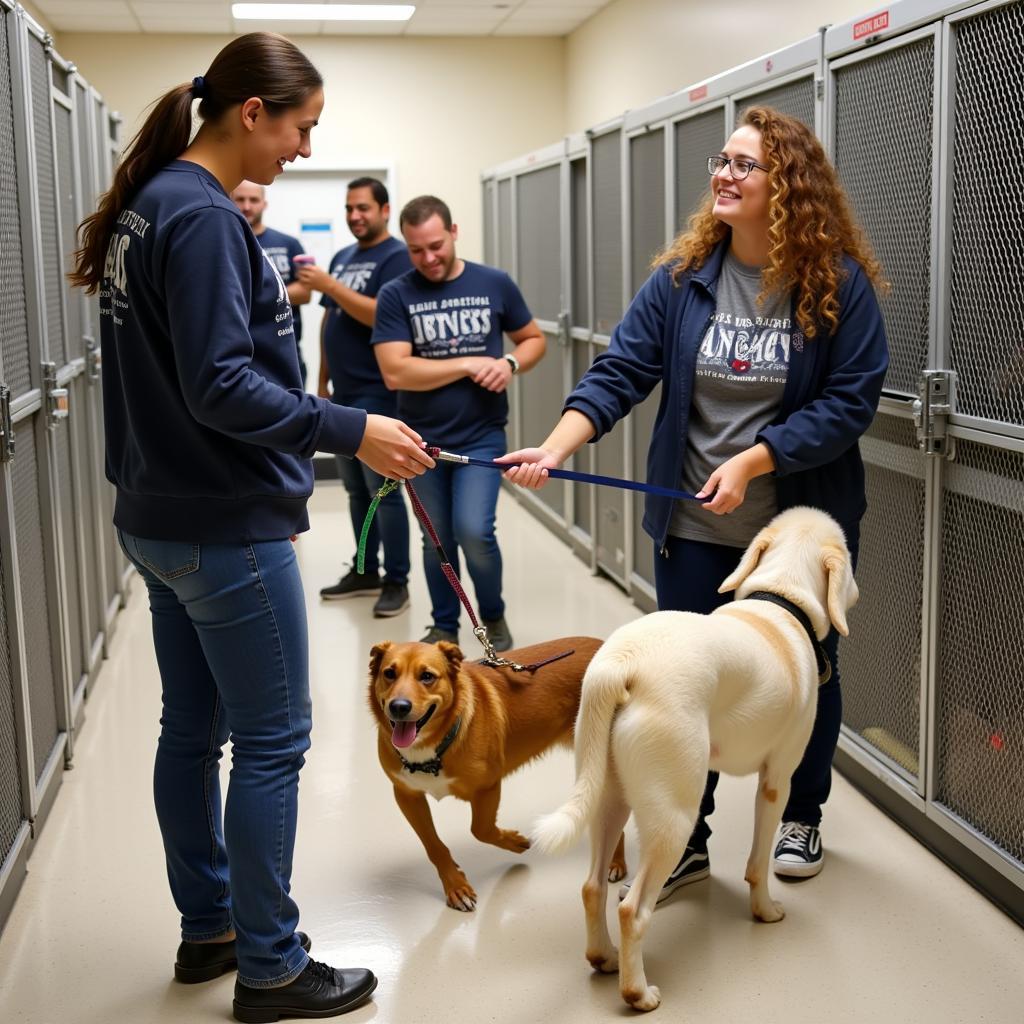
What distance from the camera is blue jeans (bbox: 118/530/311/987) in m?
1.96

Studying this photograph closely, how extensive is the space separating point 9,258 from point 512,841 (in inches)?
71.5

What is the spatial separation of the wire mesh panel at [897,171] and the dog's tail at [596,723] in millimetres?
1159

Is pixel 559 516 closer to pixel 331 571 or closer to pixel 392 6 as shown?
pixel 331 571

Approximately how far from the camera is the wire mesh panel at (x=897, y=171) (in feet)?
8.86

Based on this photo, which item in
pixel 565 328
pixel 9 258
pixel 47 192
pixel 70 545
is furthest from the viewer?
pixel 565 328

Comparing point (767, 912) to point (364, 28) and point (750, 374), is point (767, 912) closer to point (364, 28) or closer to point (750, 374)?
point (750, 374)

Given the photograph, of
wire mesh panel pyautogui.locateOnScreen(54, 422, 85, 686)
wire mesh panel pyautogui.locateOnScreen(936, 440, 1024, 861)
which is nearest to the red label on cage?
wire mesh panel pyautogui.locateOnScreen(936, 440, 1024, 861)

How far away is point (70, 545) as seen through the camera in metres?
3.80

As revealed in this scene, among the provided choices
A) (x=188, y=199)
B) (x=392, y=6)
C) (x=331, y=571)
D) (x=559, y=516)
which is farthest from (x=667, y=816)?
(x=392, y=6)

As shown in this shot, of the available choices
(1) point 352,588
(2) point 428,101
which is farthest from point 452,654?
(2) point 428,101

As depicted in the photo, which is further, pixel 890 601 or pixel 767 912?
pixel 890 601

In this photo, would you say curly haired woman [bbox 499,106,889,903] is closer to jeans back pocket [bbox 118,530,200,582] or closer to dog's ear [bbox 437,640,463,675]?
dog's ear [bbox 437,640,463,675]

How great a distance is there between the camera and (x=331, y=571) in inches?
223

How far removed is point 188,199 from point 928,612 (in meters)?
1.84
